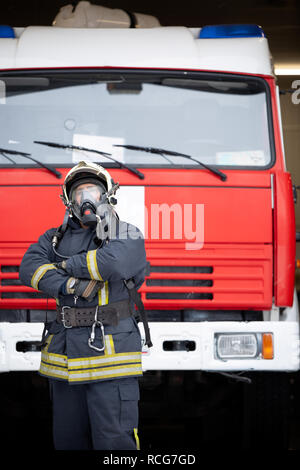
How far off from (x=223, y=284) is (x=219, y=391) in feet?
4.59

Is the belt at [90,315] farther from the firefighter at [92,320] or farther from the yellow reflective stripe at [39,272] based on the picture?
the yellow reflective stripe at [39,272]

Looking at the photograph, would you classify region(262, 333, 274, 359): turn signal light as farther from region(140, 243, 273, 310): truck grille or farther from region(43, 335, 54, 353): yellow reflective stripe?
region(43, 335, 54, 353): yellow reflective stripe

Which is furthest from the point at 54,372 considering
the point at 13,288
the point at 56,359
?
the point at 13,288

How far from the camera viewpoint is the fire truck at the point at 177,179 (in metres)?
4.95

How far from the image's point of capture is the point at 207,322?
4.93 meters

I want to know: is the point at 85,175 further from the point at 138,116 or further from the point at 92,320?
the point at 138,116

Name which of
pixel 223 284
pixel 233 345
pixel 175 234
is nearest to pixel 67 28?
pixel 175 234

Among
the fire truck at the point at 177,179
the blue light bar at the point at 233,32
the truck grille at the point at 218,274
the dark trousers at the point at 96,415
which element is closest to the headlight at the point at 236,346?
the fire truck at the point at 177,179

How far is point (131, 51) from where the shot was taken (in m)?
5.34

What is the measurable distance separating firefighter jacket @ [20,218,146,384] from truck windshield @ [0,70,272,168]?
1.21 m

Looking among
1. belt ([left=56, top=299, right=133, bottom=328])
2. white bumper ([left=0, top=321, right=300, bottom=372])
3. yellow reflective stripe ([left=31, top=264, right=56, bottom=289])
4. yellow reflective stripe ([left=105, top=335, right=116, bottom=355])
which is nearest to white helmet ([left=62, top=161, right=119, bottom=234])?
yellow reflective stripe ([left=31, top=264, right=56, bottom=289])

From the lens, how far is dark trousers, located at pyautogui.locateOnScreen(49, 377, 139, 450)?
3.73 metres

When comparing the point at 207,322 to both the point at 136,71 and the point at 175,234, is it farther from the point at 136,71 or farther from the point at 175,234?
the point at 136,71

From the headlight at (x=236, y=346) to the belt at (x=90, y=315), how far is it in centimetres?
125
